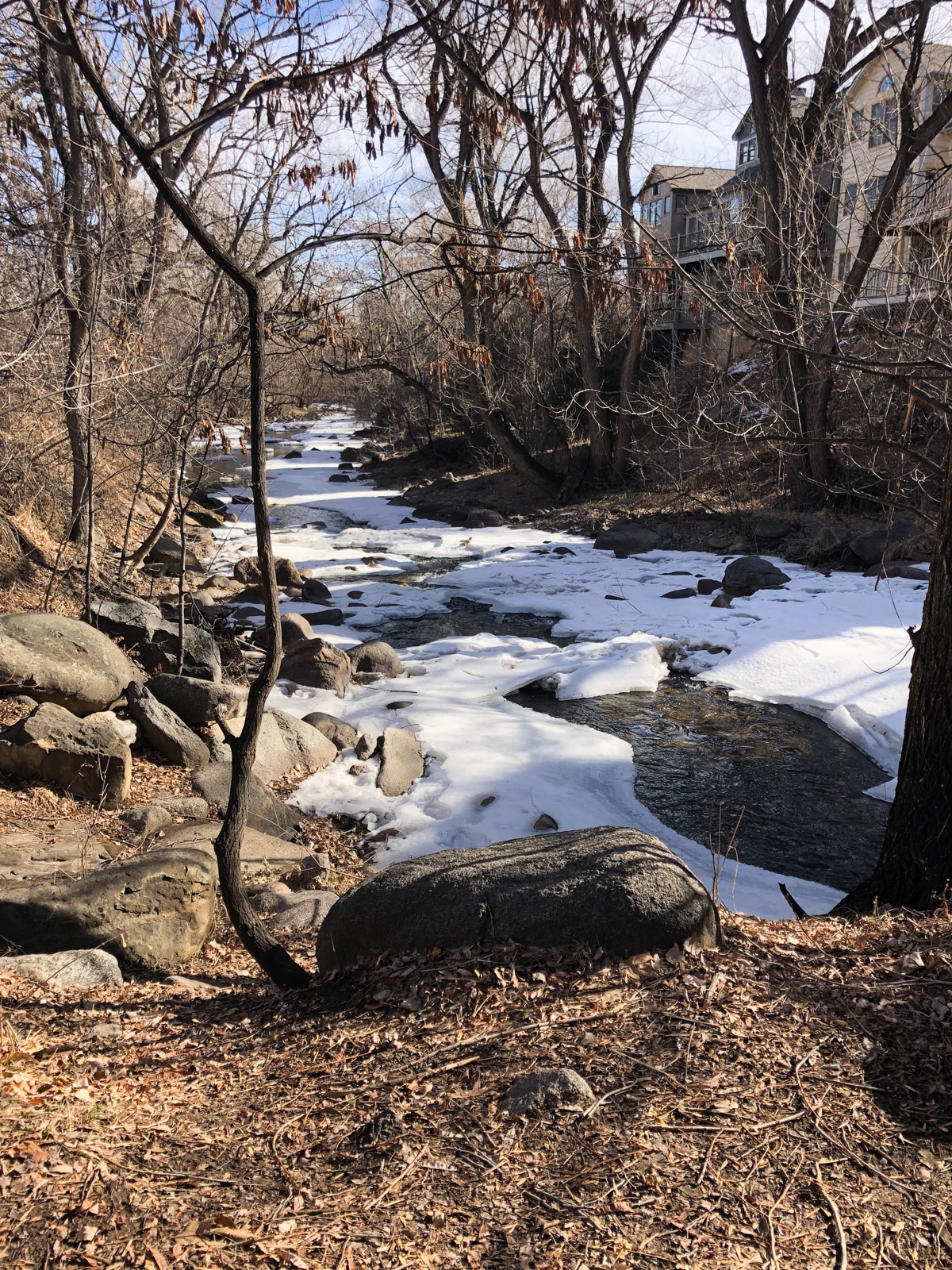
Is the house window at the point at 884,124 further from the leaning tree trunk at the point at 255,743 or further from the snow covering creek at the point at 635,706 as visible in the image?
the leaning tree trunk at the point at 255,743

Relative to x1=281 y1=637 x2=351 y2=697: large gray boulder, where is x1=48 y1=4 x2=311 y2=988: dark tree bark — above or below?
above

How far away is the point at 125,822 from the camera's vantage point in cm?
618

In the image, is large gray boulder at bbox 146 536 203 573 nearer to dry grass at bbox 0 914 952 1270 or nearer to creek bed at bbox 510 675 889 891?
creek bed at bbox 510 675 889 891

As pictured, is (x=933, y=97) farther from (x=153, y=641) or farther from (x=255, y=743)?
(x=255, y=743)

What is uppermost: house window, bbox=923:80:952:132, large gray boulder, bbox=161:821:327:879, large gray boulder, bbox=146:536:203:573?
house window, bbox=923:80:952:132

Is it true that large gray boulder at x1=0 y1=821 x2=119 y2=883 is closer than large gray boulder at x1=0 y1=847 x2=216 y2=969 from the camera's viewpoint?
No

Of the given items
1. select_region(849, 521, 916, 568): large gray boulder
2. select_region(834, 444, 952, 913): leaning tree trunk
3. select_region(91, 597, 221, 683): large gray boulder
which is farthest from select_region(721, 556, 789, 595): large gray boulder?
select_region(834, 444, 952, 913): leaning tree trunk

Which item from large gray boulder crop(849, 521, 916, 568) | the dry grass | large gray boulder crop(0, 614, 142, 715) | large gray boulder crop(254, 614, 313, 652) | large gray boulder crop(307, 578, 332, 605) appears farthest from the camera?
large gray boulder crop(849, 521, 916, 568)

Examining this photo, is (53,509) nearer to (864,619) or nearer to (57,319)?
(57,319)

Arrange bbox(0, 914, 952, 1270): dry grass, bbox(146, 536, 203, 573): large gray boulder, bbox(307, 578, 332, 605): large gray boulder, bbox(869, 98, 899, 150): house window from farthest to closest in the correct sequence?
bbox(146, 536, 203, 573): large gray boulder, bbox(307, 578, 332, 605): large gray boulder, bbox(869, 98, 899, 150): house window, bbox(0, 914, 952, 1270): dry grass

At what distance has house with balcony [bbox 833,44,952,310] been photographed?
26.8 feet

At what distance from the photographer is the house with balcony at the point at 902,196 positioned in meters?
8.17

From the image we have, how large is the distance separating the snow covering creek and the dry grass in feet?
7.56

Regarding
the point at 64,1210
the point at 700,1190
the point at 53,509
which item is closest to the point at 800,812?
the point at 700,1190
